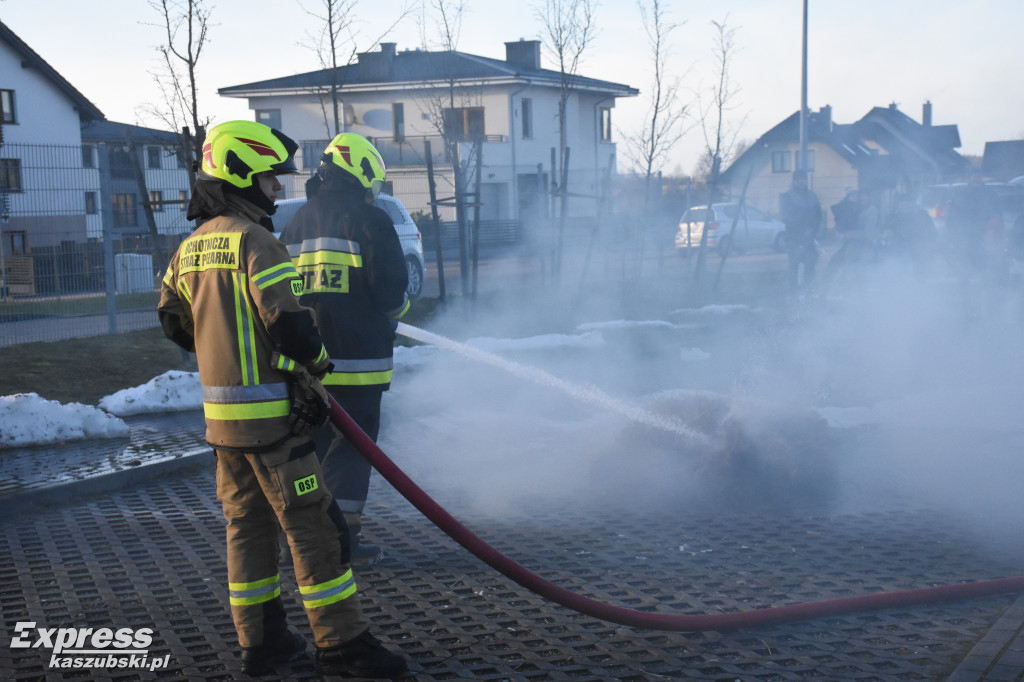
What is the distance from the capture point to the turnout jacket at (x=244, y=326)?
10.7 feet

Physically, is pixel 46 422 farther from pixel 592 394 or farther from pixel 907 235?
pixel 907 235

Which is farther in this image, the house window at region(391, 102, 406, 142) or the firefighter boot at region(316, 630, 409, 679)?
the house window at region(391, 102, 406, 142)

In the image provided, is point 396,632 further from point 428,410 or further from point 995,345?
point 995,345

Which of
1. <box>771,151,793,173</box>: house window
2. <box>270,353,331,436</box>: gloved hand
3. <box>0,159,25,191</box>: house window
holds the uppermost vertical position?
<box>771,151,793,173</box>: house window

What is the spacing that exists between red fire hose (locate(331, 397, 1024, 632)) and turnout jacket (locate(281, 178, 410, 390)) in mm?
947

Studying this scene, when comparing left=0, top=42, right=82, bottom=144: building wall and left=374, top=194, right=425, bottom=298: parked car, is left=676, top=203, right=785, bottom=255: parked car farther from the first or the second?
left=0, top=42, right=82, bottom=144: building wall

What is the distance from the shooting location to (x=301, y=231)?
4.61 metres

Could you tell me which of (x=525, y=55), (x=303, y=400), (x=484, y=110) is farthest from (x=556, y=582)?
(x=525, y=55)

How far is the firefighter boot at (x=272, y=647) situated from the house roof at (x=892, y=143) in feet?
65.0

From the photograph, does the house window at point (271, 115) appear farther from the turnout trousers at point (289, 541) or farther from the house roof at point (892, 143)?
the turnout trousers at point (289, 541)

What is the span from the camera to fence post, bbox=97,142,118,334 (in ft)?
33.8

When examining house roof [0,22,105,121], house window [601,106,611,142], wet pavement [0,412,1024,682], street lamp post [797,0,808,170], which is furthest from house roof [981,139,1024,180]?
house roof [0,22,105,121]

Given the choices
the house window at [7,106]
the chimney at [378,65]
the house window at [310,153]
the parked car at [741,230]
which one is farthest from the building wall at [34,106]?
the parked car at [741,230]

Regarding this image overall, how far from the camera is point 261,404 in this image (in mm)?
3312
